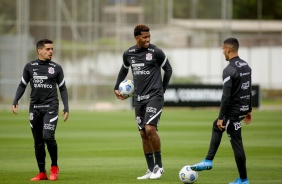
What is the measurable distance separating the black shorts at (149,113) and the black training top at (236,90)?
5.51ft

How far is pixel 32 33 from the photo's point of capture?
46.2 m

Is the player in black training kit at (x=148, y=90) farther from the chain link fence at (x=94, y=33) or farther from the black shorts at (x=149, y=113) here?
the chain link fence at (x=94, y=33)

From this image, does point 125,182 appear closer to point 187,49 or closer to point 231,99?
point 231,99

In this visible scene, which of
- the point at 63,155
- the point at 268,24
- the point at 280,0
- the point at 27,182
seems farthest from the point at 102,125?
the point at 280,0

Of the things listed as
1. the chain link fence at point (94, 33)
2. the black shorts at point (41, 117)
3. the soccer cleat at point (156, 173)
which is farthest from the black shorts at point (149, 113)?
the chain link fence at point (94, 33)

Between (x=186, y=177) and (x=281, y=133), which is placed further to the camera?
(x=281, y=133)

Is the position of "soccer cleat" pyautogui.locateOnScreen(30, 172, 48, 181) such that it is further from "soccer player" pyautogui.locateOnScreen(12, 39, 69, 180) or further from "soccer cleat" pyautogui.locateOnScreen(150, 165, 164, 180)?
"soccer cleat" pyautogui.locateOnScreen(150, 165, 164, 180)

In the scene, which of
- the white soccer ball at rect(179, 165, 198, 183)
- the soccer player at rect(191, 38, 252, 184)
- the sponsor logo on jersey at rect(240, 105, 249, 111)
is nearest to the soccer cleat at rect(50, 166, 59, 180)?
the white soccer ball at rect(179, 165, 198, 183)

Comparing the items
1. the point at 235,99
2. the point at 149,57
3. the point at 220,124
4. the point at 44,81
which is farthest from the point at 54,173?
the point at 235,99

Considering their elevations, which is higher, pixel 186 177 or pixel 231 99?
pixel 231 99

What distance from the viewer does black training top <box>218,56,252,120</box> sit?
11.1 m

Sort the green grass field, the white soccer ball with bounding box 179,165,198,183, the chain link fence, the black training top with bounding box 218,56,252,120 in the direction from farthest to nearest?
the chain link fence
the green grass field
the white soccer ball with bounding box 179,165,198,183
the black training top with bounding box 218,56,252,120

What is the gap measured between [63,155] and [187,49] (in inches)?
1250

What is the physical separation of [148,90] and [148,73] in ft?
0.98
